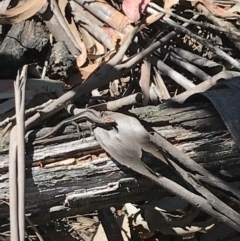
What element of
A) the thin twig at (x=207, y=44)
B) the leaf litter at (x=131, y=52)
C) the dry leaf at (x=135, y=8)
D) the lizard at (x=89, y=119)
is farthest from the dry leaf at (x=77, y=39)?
the lizard at (x=89, y=119)

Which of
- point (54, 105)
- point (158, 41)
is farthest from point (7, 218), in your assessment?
point (158, 41)

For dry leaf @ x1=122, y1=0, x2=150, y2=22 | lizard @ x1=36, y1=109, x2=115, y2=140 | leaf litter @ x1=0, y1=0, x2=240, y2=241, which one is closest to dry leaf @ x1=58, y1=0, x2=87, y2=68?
leaf litter @ x1=0, y1=0, x2=240, y2=241

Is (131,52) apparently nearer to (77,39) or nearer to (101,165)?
(77,39)

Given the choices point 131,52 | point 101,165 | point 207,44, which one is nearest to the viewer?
point 101,165

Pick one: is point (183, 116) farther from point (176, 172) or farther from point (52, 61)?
point (52, 61)

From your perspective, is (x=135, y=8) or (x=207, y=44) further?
(x=135, y=8)

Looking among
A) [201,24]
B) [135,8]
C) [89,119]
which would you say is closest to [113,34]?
[135,8]

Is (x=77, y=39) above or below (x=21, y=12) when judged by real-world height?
below
